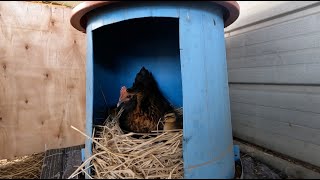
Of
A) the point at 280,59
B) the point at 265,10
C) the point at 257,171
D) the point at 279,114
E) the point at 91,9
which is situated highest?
the point at 265,10

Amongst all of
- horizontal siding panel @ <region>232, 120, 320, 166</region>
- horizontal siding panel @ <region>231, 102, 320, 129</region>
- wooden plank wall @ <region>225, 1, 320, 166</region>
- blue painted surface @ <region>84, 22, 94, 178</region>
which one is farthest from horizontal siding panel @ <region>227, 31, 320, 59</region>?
blue painted surface @ <region>84, 22, 94, 178</region>

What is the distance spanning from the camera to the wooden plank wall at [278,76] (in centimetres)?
127

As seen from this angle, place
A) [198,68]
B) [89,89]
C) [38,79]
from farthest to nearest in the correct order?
[38,79] → [89,89] → [198,68]

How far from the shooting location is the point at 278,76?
4.79ft

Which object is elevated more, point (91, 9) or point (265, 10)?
point (265, 10)

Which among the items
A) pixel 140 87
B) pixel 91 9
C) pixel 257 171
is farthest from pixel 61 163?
pixel 257 171

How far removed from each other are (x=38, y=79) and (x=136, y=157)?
96 cm

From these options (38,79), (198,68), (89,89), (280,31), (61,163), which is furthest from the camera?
(38,79)

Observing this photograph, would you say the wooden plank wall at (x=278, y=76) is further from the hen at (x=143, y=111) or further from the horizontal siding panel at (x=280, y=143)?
the hen at (x=143, y=111)

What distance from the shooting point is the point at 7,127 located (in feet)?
5.05

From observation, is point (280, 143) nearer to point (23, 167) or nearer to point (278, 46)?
point (278, 46)

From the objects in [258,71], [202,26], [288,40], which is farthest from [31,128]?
[288,40]

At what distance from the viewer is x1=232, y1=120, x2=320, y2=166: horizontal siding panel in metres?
1.30

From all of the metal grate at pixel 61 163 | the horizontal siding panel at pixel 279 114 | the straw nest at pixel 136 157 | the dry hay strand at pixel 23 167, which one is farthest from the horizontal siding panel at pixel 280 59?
the dry hay strand at pixel 23 167
